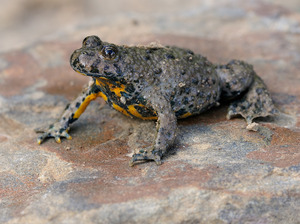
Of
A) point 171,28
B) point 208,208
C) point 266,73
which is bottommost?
point 208,208

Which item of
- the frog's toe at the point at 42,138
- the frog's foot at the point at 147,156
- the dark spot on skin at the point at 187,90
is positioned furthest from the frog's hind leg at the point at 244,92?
the frog's toe at the point at 42,138

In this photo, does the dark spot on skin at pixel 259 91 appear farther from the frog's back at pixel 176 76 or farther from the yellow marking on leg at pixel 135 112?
the yellow marking on leg at pixel 135 112

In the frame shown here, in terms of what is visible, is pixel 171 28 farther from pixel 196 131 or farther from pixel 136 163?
pixel 136 163

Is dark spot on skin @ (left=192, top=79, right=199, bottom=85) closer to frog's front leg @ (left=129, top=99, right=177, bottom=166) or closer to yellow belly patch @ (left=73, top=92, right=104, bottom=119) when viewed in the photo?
frog's front leg @ (left=129, top=99, right=177, bottom=166)

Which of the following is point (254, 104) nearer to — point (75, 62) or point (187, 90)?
point (187, 90)

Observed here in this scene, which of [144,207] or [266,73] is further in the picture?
[266,73]

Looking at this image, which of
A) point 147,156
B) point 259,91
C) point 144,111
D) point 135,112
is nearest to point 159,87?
point 144,111

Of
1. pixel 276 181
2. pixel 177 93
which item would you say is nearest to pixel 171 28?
pixel 177 93

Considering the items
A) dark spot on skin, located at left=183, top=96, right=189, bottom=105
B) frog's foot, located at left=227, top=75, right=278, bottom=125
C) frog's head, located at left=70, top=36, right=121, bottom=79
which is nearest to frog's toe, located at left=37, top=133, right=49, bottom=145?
frog's head, located at left=70, top=36, right=121, bottom=79
